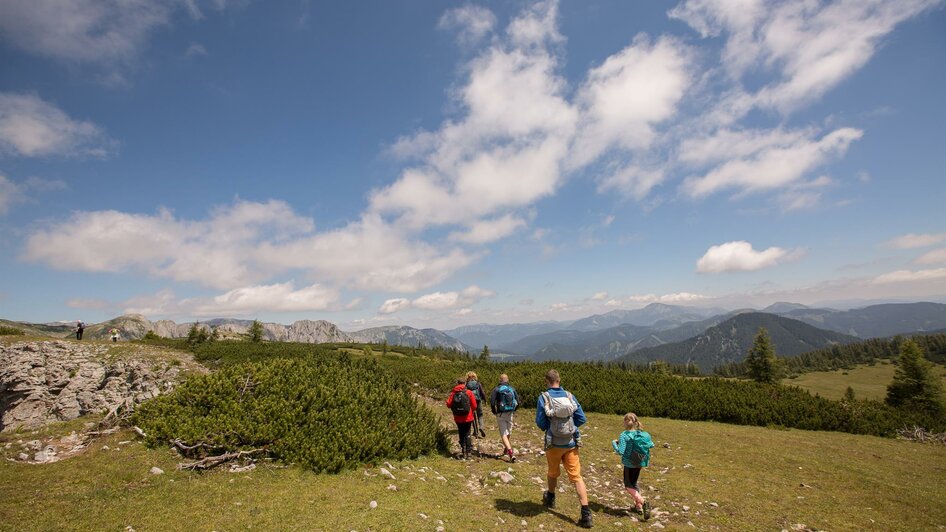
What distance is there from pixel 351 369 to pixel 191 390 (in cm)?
602

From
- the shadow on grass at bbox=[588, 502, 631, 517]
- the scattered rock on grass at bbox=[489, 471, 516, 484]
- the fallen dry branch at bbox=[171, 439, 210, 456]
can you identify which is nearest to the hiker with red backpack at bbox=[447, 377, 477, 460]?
the scattered rock on grass at bbox=[489, 471, 516, 484]

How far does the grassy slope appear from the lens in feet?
24.4

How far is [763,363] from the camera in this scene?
52.7m

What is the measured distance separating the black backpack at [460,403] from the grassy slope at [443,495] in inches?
61.9

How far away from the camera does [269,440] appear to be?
1066cm

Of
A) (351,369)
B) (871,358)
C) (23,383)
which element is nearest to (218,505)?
(351,369)

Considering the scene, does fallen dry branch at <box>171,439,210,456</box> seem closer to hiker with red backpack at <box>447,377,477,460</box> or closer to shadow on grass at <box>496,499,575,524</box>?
hiker with red backpack at <box>447,377,477,460</box>

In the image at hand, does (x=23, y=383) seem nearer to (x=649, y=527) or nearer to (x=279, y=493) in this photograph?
(x=279, y=493)

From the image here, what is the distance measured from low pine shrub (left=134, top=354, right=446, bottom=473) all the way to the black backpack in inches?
51.0

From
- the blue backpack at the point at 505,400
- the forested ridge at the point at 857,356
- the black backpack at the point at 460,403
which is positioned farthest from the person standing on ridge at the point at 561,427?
the forested ridge at the point at 857,356

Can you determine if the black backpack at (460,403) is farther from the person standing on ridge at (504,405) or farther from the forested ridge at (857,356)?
the forested ridge at (857,356)

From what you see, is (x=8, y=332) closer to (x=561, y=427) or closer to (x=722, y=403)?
(x=561, y=427)

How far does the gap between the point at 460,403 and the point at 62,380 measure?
29.9m

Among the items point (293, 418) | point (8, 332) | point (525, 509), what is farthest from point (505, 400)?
point (8, 332)
